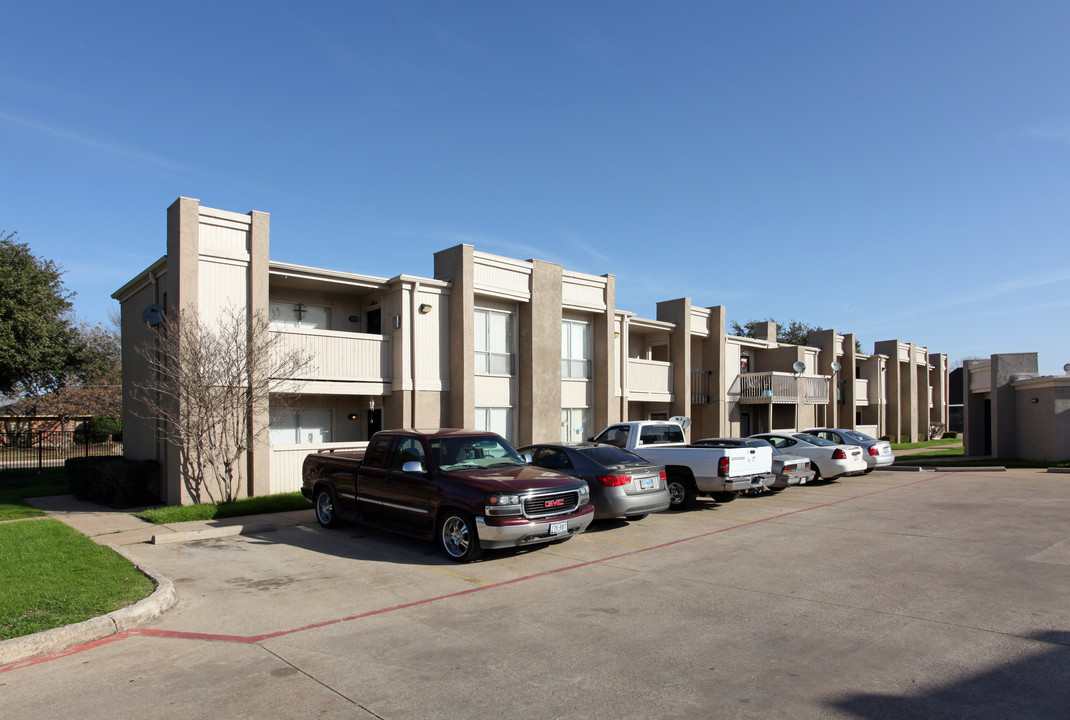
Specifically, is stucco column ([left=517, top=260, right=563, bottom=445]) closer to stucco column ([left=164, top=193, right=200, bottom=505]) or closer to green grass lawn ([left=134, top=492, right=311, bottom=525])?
green grass lawn ([left=134, top=492, right=311, bottom=525])

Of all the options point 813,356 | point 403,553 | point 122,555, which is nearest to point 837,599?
point 403,553

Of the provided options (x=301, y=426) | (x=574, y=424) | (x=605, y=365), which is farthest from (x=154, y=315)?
(x=605, y=365)

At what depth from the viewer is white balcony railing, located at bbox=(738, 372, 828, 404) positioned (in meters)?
30.1

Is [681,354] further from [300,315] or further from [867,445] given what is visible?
[300,315]

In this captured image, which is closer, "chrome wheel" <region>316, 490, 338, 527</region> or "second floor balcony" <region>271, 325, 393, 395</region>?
"chrome wheel" <region>316, 490, 338, 527</region>

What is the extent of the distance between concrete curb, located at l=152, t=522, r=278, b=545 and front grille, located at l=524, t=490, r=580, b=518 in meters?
5.45

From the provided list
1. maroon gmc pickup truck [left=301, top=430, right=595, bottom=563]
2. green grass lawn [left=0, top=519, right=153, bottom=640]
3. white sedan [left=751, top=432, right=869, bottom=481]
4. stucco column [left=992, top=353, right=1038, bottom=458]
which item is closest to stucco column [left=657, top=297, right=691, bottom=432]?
white sedan [left=751, top=432, right=869, bottom=481]

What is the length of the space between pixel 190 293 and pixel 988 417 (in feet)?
99.5

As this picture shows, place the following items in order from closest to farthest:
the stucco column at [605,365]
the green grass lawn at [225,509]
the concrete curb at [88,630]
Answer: the concrete curb at [88,630] < the green grass lawn at [225,509] < the stucco column at [605,365]

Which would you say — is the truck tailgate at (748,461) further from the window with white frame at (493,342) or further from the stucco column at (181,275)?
the stucco column at (181,275)

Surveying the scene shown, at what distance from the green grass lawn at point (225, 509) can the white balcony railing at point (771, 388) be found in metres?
20.9

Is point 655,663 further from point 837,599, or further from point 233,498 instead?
point 233,498

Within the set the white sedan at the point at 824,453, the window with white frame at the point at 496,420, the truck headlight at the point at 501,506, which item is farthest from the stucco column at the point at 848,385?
the truck headlight at the point at 501,506

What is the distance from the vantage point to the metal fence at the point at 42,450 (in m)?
24.2
